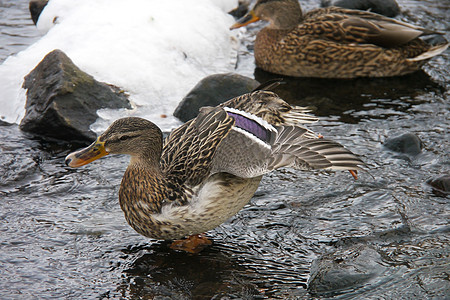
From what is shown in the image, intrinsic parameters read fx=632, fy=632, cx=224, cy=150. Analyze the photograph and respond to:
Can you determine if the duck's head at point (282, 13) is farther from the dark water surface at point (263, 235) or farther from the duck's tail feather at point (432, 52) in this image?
the dark water surface at point (263, 235)

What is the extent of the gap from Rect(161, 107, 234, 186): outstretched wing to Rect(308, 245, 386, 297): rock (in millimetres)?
1018

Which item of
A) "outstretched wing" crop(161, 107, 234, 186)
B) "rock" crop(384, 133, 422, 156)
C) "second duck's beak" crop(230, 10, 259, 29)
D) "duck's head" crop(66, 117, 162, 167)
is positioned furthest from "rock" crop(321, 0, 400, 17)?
"duck's head" crop(66, 117, 162, 167)

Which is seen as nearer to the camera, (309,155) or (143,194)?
(309,155)

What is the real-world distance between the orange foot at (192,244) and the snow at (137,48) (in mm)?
1931

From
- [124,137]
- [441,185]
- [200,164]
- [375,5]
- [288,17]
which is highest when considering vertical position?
[124,137]

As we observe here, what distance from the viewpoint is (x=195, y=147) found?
4551 millimetres

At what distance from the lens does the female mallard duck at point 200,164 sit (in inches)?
168

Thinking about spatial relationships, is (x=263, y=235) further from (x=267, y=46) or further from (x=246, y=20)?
(x=246, y=20)

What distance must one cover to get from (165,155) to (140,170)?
0.30 meters

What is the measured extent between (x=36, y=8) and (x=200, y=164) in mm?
5266

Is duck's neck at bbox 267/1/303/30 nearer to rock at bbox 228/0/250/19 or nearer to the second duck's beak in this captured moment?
the second duck's beak

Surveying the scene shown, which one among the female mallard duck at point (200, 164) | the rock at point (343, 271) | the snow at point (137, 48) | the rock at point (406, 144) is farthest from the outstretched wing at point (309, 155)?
the snow at point (137, 48)

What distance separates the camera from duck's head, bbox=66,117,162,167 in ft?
14.4

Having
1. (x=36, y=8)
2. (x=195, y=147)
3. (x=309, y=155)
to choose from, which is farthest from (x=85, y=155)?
(x=36, y=8)
